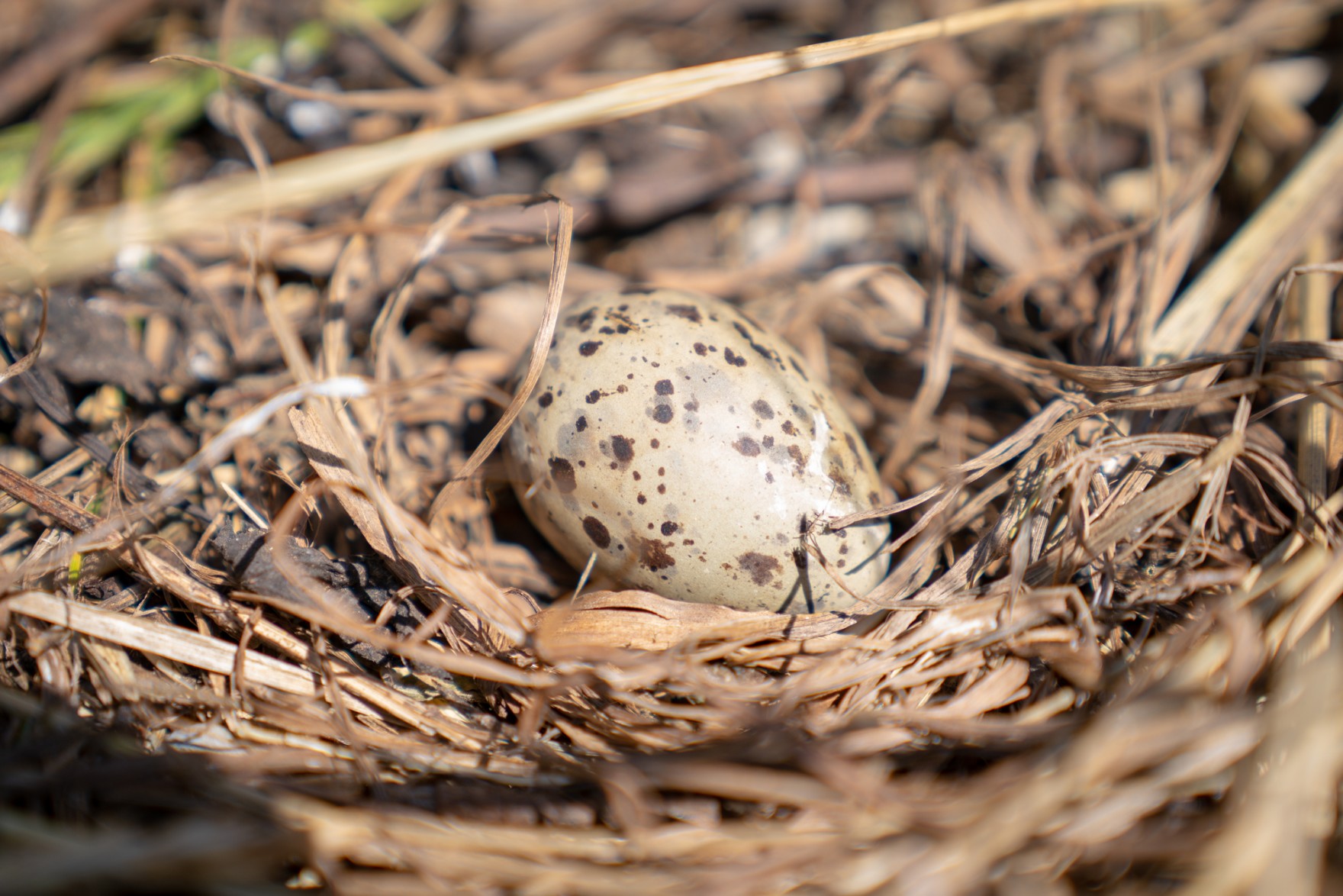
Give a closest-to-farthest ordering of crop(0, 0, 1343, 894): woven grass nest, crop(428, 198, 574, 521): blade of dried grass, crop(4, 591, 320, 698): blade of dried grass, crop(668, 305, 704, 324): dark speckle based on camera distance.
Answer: crop(0, 0, 1343, 894): woven grass nest
crop(4, 591, 320, 698): blade of dried grass
crop(428, 198, 574, 521): blade of dried grass
crop(668, 305, 704, 324): dark speckle

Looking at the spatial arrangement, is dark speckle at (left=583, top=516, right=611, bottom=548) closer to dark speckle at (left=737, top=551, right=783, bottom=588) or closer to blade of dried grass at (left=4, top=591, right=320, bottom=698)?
dark speckle at (left=737, top=551, right=783, bottom=588)

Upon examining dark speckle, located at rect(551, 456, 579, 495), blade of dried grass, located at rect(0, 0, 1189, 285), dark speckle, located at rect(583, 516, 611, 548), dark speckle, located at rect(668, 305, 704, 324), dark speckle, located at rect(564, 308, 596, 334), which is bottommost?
dark speckle, located at rect(583, 516, 611, 548)

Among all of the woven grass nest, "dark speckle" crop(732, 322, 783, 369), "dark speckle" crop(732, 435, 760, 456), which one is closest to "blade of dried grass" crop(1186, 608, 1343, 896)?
the woven grass nest

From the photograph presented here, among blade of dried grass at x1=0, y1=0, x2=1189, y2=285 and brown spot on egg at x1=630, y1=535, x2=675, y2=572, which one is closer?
blade of dried grass at x1=0, y1=0, x2=1189, y2=285

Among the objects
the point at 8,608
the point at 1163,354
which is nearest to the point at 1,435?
the point at 8,608

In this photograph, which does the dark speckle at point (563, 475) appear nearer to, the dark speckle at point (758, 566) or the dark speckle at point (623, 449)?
the dark speckle at point (623, 449)

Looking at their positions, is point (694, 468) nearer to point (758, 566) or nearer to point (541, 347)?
point (758, 566)

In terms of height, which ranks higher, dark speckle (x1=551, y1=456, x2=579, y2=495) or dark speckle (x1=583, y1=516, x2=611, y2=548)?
dark speckle (x1=551, y1=456, x2=579, y2=495)
